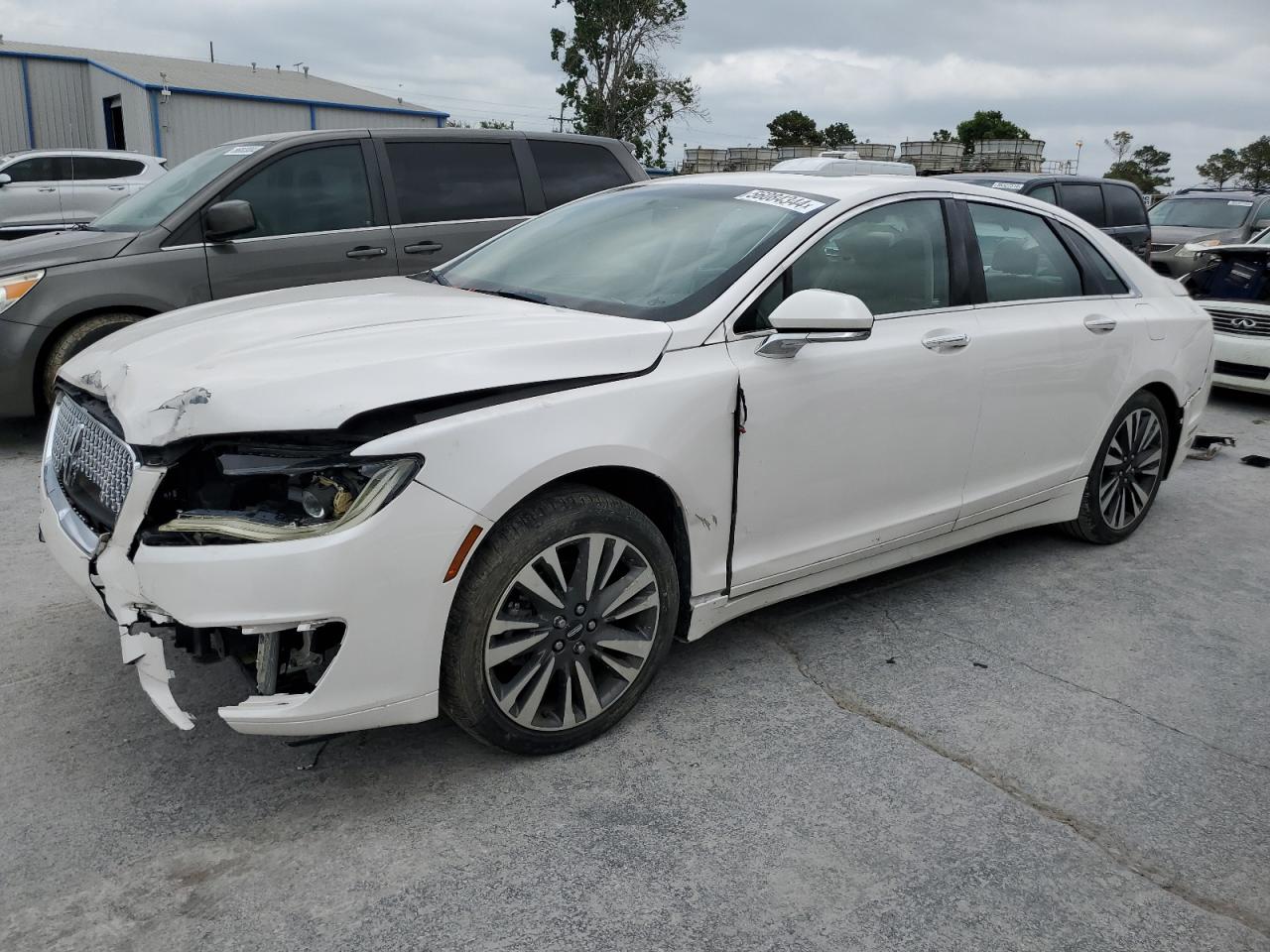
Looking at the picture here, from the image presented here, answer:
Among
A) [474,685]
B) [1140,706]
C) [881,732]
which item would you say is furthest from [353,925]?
[1140,706]

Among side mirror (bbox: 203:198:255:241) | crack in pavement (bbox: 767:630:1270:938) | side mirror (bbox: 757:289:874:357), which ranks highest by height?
side mirror (bbox: 203:198:255:241)

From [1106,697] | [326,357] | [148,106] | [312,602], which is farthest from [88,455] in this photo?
[148,106]

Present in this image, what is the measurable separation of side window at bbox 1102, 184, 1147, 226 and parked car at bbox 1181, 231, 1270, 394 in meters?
3.76

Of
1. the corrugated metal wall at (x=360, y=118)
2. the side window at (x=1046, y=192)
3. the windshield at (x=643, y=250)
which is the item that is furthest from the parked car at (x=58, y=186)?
the windshield at (x=643, y=250)

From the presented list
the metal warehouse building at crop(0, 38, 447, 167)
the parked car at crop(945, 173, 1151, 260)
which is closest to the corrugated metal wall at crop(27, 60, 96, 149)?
the metal warehouse building at crop(0, 38, 447, 167)

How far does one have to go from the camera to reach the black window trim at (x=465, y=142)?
6.70 meters

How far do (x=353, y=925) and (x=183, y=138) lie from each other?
2891 cm

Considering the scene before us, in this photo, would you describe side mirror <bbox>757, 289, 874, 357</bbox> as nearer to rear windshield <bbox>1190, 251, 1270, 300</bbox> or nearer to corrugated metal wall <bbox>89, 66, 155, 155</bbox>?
rear windshield <bbox>1190, 251, 1270, 300</bbox>

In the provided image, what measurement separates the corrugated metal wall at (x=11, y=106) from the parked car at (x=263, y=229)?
91.1 feet

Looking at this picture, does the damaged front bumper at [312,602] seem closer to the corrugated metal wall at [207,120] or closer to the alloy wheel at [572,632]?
the alloy wheel at [572,632]

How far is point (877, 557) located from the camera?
384 centimetres

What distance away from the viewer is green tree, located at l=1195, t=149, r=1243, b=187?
6581cm

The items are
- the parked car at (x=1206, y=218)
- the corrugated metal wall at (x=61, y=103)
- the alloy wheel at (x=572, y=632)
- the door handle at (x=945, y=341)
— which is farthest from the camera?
the corrugated metal wall at (x=61, y=103)

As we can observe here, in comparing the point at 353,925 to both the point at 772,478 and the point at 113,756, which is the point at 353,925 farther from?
the point at 772,478
